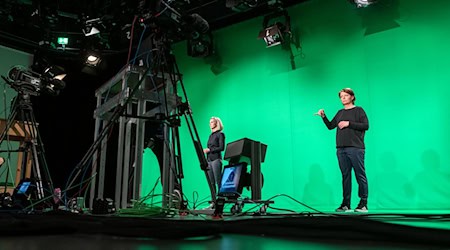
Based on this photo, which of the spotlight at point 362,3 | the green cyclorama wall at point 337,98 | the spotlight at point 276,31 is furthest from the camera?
the spotlight at point 276,31

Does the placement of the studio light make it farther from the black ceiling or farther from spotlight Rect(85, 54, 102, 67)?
spotlight Rect(85, 54, 102, 67)

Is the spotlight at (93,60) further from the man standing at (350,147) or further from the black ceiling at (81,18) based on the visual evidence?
the man standing at (350,147)

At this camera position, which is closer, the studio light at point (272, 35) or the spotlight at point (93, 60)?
the studio light at point (272, 35)

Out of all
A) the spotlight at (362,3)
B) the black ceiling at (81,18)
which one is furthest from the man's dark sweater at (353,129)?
the black ceiling at (81,18)

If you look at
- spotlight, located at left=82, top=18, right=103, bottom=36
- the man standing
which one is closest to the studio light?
the man standing

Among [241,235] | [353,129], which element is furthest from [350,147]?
[241,235]

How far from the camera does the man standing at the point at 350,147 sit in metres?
3.60

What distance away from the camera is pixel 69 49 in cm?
624

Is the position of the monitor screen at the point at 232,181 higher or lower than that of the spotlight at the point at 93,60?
lower

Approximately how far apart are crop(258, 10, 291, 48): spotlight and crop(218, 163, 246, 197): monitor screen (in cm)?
269

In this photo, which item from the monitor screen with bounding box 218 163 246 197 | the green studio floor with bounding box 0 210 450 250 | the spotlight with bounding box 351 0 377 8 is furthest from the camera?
the spotlight with bounding box 351 0 377 8

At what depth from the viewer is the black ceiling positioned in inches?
204

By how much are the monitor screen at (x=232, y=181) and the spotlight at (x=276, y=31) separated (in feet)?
8.83

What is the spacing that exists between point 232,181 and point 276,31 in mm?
2841
